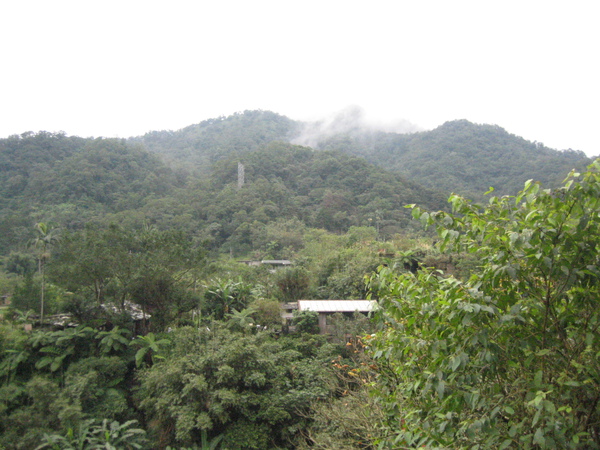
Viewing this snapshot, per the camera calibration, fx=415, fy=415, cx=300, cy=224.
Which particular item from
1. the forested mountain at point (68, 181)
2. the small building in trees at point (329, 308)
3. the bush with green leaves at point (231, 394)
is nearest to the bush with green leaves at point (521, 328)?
the bush with green leaves at point (231, 394)

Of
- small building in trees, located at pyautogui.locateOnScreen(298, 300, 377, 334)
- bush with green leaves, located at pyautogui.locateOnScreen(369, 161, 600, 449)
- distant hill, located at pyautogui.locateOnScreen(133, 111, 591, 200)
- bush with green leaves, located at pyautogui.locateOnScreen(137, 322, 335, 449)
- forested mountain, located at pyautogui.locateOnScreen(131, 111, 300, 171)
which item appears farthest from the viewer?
forested mountain, located at pyautogui.locateOnScreen(131, 111, 300, 171)

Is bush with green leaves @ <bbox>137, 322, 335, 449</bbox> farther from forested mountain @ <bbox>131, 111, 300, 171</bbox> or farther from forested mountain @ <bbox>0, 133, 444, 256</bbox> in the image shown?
forested mountain @ <bbox>131, 111, 300, 171</bbox>

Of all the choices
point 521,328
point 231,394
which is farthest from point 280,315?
point 521,328

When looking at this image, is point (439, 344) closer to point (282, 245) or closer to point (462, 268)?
point (462, 268)

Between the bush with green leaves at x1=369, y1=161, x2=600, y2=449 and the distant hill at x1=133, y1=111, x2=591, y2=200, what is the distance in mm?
35495

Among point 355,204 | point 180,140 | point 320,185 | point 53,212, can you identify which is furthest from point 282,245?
point 180,140

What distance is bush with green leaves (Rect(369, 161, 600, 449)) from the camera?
214 centimetres

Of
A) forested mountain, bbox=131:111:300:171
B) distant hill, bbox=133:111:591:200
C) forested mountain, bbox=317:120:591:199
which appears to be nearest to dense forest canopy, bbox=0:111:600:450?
forested mountain, bbox=317:120:591:199

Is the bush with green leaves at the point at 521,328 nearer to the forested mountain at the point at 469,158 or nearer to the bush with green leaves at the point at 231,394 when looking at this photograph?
the bush with green leaves at the point at 231,394

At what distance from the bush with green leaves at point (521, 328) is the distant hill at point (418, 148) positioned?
35495mm

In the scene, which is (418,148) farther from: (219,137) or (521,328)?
(521,328)

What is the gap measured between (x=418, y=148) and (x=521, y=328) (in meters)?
65.1

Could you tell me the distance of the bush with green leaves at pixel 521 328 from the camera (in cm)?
214

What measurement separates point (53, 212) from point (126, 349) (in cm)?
2435
